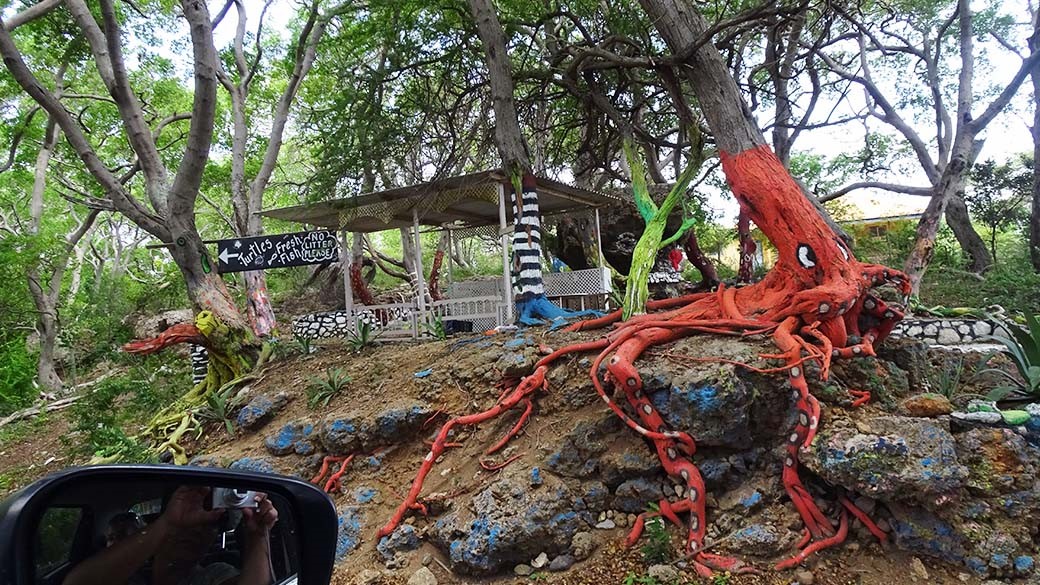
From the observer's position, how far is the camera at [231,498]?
1.34 m

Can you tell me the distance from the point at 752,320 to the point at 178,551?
16.1 feet

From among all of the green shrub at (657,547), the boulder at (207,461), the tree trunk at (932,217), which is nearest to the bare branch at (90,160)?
the boulder at (207,461)

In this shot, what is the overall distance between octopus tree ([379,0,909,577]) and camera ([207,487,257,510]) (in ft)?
10.5

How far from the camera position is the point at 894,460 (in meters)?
3.64

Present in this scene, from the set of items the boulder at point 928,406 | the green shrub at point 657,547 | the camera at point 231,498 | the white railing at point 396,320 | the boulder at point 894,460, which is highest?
the camera at point 231,498

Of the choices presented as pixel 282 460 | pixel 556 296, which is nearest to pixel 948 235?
pixel 556 296

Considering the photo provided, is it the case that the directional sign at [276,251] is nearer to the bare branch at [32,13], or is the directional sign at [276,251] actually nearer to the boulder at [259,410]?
the boulder at [259,410]

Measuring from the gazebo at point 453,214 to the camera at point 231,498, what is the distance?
A: 7637mm

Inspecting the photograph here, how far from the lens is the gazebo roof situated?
31.4 ft

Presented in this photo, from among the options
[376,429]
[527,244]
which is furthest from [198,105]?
[527,244]

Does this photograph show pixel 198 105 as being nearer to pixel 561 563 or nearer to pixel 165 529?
pixel 561 563

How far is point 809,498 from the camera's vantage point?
13.1 ft

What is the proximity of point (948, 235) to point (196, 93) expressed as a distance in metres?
19.3

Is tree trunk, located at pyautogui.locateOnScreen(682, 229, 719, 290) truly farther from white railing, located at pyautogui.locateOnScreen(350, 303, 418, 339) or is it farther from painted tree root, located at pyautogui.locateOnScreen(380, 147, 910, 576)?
white railing, located at pyautogui.locateOnScreen(350, 303, 418, 339)
